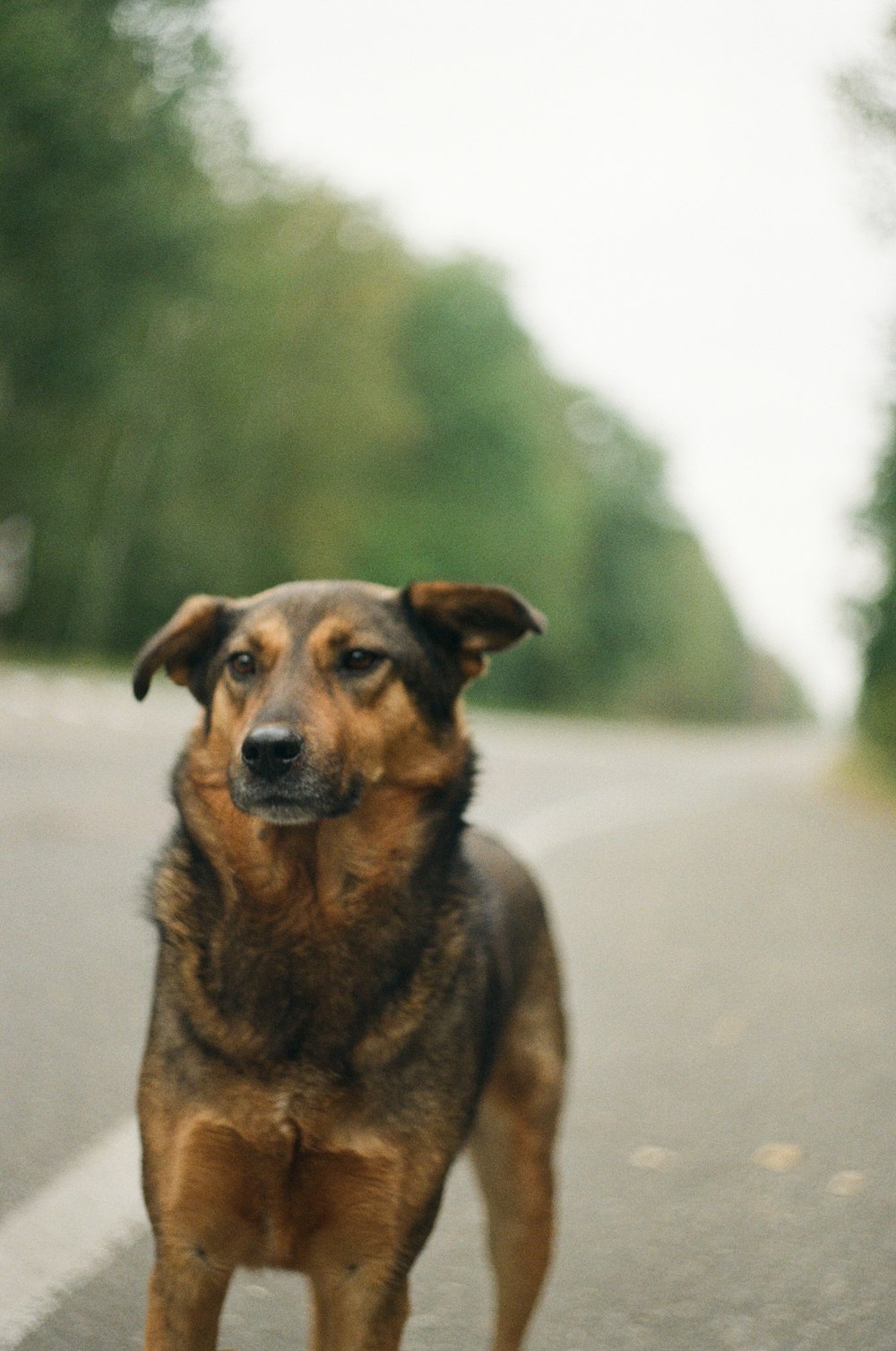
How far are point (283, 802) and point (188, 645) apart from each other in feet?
1.87

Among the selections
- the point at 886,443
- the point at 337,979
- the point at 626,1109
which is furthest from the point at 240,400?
the point at 337,979

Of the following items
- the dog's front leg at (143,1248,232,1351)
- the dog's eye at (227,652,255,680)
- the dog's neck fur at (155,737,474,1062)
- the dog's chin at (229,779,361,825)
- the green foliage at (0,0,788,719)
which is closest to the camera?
the dog's front leg at (143,1248,232,1351)

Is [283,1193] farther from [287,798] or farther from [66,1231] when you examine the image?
[66,1231]

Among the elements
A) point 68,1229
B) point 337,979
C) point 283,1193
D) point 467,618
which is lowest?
point 68,1229

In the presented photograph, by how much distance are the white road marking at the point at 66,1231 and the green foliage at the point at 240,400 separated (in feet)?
61.4

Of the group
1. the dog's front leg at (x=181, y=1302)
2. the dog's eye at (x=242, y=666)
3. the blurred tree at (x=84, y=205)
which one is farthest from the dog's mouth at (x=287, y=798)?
the blurred tree at (x=84, y=205)

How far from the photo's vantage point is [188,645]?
3594 millimetres

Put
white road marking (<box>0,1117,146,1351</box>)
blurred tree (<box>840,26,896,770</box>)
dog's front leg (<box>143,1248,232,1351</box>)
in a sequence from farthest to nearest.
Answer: blurred tree (<box>840,26,896,770</box>) → white road marking (<box>0,1117,146,1351</box>) → dog's front leg (<box>143,1248,232,1351</box>)

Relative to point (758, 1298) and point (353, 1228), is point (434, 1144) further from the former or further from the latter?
point (758, 1298)

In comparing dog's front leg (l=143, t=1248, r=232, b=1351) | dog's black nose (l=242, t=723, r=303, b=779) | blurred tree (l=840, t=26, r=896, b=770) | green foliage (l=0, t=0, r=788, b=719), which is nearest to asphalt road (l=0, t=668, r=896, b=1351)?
dog's front leg (l=143, t=1248, r=232, b=1351)

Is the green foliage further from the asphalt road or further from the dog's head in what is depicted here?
the dog's head

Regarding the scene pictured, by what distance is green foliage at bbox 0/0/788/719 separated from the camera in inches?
971

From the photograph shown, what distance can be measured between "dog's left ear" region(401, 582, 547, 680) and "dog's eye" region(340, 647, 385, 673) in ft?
0.69

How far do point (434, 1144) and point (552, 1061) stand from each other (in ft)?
2.47
